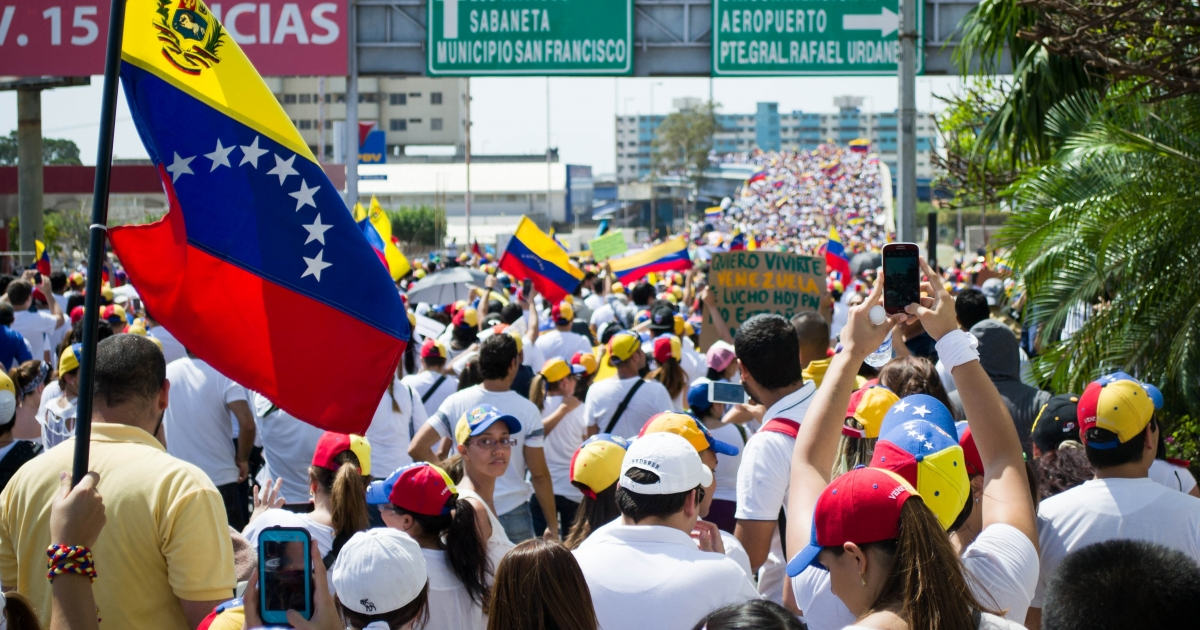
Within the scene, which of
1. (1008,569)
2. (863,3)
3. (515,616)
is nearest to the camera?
(1008,569)

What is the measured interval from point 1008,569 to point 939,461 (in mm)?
315

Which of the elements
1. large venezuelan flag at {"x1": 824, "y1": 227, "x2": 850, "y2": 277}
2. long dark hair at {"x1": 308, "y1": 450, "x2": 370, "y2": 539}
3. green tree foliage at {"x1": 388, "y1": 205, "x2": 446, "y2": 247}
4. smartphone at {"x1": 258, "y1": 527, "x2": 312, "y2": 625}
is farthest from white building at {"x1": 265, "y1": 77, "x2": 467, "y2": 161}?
smartphone at {"x1": 258, "y1": 527, "x2": 312, "y2": 625}

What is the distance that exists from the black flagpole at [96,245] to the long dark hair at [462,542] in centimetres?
125

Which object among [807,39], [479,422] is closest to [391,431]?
[479,422]

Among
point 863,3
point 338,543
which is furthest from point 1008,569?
point 863,3

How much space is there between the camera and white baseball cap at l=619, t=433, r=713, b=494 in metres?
3.46

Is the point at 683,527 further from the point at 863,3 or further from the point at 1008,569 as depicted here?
the point at 863,3

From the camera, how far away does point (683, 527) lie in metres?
3.52

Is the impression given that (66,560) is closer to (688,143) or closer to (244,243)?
(244,243)

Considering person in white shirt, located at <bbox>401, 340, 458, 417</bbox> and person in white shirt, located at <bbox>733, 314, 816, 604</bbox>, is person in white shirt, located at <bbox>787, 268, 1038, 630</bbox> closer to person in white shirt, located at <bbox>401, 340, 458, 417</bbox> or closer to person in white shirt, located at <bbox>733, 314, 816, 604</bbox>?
person in white shirt, located at <bbox>733, 314, 816, 604</bbox>

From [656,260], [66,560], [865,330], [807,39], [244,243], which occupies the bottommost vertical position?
[66,560]

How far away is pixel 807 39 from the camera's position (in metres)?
15.3

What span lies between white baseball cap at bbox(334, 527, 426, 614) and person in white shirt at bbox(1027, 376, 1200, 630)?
2.02 m

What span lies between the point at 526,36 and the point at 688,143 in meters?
98.9
